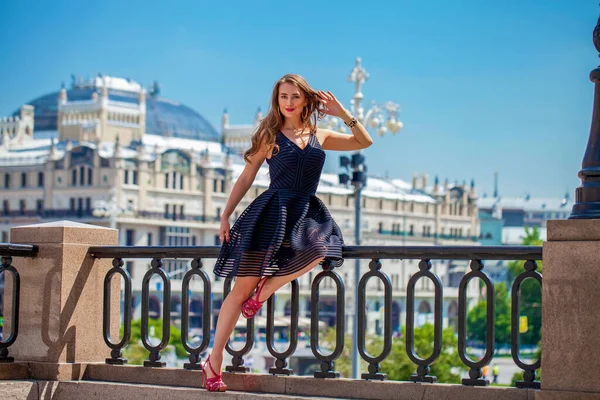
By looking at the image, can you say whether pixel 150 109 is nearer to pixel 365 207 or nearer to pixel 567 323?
pixel 365 207

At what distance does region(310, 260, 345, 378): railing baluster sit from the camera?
28.6 ft

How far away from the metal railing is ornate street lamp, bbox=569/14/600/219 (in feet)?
12.6

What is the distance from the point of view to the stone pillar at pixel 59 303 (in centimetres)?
967

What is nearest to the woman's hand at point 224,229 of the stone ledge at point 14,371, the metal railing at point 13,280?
the metal railing at point 13,280

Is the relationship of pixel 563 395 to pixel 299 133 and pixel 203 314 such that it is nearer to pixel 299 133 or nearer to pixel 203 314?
pixel 299 133

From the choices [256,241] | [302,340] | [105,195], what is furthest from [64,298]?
[105,195]

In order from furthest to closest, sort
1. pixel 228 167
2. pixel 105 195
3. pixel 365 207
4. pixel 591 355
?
pixel 365 207 < pixel 228 167 < pixel 105 195 < pixel 591 355

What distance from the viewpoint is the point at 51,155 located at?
117688 mm

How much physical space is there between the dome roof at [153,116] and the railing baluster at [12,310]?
13177 centimetres

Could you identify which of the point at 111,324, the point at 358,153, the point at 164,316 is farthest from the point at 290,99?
the point at 358,153

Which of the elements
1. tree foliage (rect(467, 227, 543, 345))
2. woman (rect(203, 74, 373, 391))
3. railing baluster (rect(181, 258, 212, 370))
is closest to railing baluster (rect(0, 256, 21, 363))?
railing baluster (rect(181, 258, 212, 370))

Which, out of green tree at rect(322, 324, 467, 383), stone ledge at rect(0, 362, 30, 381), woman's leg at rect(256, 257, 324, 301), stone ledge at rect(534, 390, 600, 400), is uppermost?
woman's leg at rect(256, 257, 324, 301)

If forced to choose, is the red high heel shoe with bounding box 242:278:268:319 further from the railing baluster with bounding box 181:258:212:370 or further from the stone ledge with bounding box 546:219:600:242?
the stone ledge with bounding box 546:219:600:242

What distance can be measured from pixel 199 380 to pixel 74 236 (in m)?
1.40
